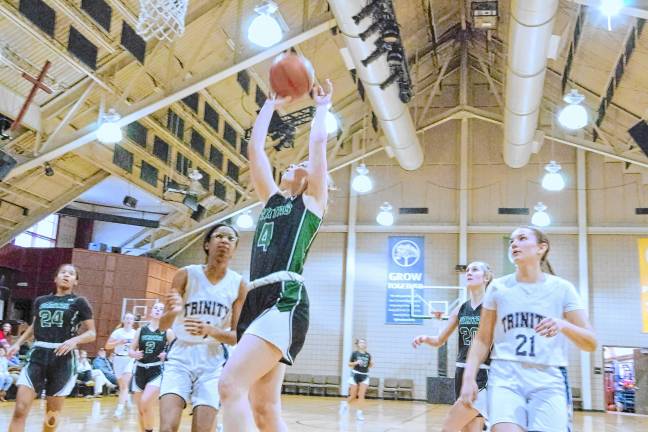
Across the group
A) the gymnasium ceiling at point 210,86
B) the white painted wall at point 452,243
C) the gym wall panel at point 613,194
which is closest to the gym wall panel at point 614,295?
the white painted wall at point 452,243

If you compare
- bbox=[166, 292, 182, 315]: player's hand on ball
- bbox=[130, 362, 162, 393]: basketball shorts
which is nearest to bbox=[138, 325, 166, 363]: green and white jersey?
bbox=[130, 362, 162, 393]: basketball shorts

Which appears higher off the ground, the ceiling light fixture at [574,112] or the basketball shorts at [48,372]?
the ceiling light fixture at [574,112]

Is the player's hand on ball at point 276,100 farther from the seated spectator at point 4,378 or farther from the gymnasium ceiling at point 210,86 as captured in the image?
the seated spectator at point 4,378

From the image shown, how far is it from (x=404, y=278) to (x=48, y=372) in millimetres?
16359

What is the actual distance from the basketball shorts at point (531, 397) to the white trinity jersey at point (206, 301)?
5.91 feet

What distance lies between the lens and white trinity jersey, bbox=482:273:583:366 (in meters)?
3.47

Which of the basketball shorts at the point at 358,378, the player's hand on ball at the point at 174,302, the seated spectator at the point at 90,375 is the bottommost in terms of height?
the seated spectator at the point at 90,375

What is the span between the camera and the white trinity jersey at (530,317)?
3.47m

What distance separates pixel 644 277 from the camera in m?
19.9

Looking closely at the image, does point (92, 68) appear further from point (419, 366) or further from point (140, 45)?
point (419, 366)

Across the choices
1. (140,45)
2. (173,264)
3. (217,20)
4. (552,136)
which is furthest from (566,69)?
(173,264)

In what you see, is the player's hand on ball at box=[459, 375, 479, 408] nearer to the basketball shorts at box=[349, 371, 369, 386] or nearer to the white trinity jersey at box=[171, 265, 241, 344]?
the white trinity jersey at box=[171, 265, 241, 344]

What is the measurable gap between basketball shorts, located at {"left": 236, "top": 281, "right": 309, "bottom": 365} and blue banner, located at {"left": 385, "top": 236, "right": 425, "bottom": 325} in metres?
17.7

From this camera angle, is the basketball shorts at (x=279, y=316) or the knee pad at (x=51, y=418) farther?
the knee pad at (x=51, y=418)
